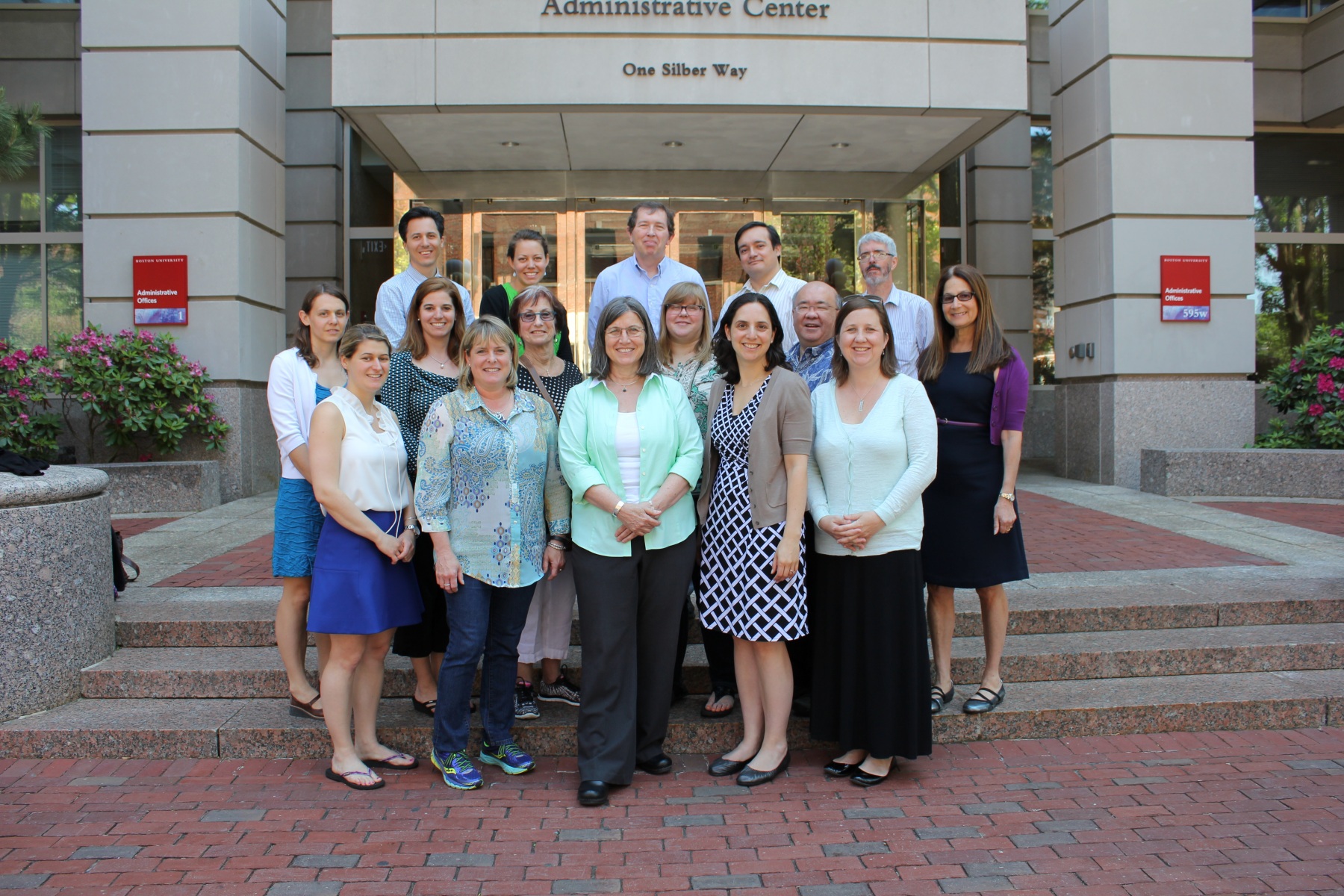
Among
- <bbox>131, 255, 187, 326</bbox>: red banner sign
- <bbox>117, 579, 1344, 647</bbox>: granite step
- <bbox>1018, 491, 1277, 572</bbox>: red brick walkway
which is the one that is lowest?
<bbox>117, 579, 1344, 647</bbox>: granite step

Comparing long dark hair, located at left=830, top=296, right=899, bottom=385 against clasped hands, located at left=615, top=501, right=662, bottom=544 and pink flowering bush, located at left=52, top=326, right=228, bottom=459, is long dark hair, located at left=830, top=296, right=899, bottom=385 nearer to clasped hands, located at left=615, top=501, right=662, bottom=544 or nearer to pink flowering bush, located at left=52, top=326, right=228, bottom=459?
clasped hands, located at left=615, top=501, right=662, bottom=544

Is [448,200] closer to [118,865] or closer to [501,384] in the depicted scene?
[501,384]

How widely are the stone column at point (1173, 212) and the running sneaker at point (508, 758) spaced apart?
8551 millimetres

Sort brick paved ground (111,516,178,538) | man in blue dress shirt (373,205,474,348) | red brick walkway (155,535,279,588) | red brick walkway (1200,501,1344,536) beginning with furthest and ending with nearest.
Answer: brick paved ground (111,516,178,538) < red brick walkway (1200,501,1344,536) < red brick walkway (155,535,279,588) < man in blue dress shirt (373,205,474,348)

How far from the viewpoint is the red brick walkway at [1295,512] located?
764 cm

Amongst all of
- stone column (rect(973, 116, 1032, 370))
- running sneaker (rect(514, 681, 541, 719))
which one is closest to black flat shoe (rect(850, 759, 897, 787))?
running sneaker (rect(514, 681, 541, 719))

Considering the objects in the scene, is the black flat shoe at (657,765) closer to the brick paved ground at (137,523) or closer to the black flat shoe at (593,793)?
the black flat shoe at (593,793)

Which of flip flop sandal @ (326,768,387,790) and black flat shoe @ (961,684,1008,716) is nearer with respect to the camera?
flip flop sandal @ (326,768,387,790)

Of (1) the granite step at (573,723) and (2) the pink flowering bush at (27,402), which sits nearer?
(1) the granite step at (573,723)

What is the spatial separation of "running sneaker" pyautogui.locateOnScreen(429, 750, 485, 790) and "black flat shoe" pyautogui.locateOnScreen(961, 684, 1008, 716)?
2288 millimetres

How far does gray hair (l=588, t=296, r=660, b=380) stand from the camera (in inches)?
155

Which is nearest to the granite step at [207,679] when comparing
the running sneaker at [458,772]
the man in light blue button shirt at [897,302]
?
the running sneaker at [458,772]

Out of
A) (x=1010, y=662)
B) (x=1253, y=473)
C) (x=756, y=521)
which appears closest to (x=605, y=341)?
(x=756, y=521)

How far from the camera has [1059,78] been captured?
11.5 metres
